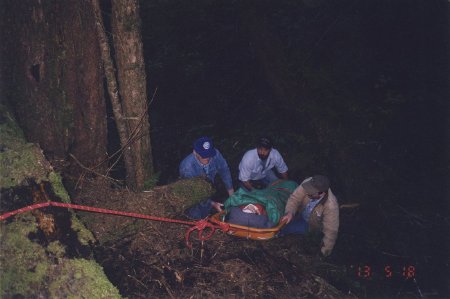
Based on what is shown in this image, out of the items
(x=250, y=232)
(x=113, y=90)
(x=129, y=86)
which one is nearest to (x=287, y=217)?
(x=250, y=232)

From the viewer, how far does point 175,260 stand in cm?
472

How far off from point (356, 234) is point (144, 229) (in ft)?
13.4

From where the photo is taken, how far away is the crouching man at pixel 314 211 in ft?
18.6

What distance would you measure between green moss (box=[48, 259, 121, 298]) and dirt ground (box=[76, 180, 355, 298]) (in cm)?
94

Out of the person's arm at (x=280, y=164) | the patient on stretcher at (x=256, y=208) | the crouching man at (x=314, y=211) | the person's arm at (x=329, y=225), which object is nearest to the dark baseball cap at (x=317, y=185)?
the crouching man at (x=314, y=211)

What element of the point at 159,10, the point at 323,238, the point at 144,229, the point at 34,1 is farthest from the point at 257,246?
the point at 159,10

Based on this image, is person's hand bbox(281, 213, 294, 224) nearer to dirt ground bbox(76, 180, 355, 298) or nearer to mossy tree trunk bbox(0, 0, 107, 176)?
dirt ground bbox(76, 180, 355, 298)

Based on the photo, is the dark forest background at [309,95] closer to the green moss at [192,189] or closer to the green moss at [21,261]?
the green moss at [192,189]

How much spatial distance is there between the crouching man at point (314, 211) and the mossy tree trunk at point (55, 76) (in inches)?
130

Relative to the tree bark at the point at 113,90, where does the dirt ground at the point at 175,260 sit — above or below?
below

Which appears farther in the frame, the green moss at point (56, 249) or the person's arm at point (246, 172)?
the person's arm at point (246, 172)

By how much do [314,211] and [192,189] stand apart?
81.3 inches

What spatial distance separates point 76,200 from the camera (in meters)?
5.06

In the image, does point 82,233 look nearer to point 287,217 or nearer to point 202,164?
point 202,164
